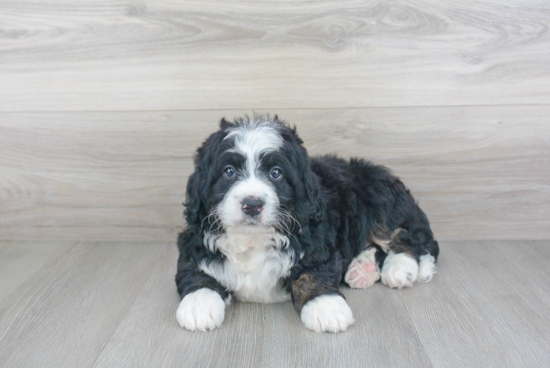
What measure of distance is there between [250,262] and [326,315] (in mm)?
429

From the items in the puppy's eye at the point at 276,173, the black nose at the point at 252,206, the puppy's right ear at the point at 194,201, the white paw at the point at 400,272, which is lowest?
the white paw at the point at 400,272

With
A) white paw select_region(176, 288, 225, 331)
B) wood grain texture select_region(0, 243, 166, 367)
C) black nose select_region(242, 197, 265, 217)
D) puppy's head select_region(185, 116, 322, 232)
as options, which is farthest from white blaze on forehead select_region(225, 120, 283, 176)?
wood grain texture select_region(0, 243, 166, 367)

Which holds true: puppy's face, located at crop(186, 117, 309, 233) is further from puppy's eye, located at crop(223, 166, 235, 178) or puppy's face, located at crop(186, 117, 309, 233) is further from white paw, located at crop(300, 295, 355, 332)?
white paw, located at crop(300, 295, 355, 332)

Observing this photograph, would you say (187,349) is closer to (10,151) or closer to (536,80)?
(10,151)

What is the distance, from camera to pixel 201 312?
83.0 inches

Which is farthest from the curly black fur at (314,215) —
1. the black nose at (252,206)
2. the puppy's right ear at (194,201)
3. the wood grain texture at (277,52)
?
the wood grain texture at (277,52)

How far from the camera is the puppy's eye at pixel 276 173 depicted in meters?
2.13

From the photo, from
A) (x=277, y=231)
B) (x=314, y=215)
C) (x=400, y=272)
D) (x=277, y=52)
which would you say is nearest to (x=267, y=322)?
(x=277, y=231)

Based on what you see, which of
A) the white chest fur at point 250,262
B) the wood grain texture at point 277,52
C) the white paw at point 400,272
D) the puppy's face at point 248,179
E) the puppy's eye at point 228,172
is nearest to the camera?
the puppy's face at point 248,179

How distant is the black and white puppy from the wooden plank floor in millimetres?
86

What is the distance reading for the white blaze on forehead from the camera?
2086 millimetres

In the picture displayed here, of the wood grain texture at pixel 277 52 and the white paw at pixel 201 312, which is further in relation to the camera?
the wood grain texture at pixel 277 52

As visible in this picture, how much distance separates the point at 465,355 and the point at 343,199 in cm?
94

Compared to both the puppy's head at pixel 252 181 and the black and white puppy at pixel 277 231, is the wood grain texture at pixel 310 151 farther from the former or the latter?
the puppy's head at pixel 252 181
